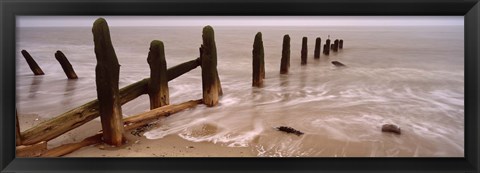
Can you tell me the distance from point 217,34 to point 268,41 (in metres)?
0.37

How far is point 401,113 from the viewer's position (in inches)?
97.5

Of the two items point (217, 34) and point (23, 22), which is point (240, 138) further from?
point (23, 22)

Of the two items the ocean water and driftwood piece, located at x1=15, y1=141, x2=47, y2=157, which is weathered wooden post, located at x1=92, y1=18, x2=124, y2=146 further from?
driftwood piece, located at x1=15, y1=141, x2=47, y2=157

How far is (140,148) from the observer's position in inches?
91.9

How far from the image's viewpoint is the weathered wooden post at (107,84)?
85.4 inches

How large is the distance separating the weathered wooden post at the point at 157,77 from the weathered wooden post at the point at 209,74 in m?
0.27

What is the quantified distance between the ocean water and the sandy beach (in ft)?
0.20

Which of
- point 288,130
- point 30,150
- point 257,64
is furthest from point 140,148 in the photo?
point 257,64

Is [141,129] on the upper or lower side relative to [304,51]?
lower

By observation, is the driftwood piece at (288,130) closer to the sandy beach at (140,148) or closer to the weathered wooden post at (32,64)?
the sandy beach at (140,148)

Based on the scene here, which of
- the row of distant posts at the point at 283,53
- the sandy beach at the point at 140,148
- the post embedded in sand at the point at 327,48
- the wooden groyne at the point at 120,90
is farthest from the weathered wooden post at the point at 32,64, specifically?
Result: the post embedded in sand at the point at 327,48

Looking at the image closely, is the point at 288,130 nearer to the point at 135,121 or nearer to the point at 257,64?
the point at 257,64

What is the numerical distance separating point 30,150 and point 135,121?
0.60 metres

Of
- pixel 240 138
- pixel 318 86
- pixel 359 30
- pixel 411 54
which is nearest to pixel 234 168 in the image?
pixel 240 138
